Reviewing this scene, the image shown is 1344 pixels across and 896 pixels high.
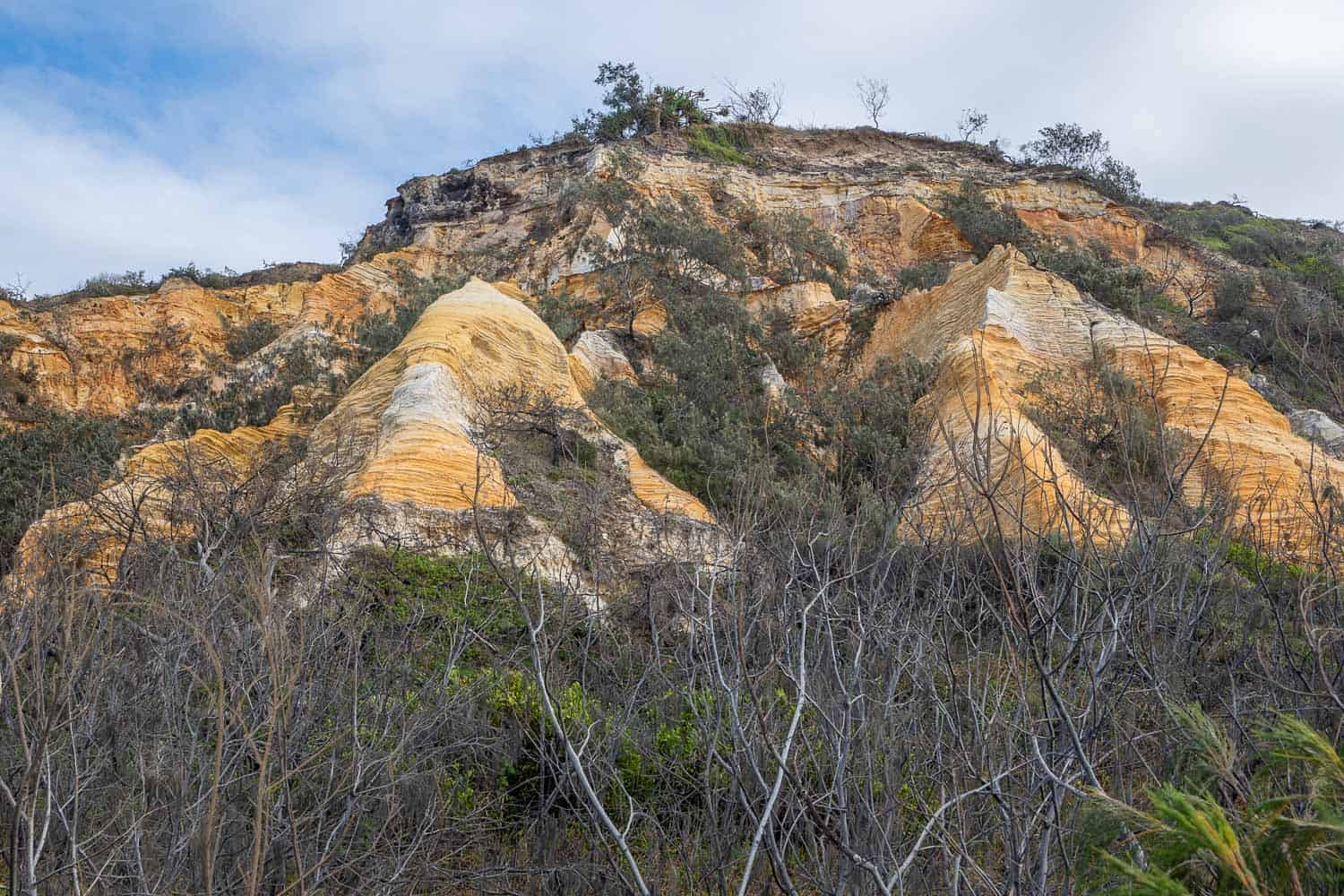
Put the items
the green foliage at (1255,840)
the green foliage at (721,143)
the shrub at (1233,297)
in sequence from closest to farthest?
1. the green foliage at (1255,840)
2. the shrub at (1233,297)
3. the green foliage at (721,143)

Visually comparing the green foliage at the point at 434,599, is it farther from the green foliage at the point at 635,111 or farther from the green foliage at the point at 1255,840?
the green foliage at the point at 635,111

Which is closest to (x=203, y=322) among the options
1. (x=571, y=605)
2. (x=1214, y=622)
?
(x=571, y=605)

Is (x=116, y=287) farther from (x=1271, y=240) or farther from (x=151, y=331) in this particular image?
(x=1271, y=240)

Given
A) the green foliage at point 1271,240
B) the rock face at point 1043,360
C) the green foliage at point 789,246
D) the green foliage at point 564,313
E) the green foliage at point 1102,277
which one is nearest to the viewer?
the rock face at point 1043,360

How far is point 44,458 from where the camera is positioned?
1623cm

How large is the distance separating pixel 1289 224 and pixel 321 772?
48175mm

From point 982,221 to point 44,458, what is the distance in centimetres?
2472

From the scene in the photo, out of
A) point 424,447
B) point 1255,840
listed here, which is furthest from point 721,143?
point 1255,840

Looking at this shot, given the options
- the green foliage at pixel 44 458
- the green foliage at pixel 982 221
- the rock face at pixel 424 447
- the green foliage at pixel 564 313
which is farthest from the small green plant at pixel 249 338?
the green foliage at pixel 982 221

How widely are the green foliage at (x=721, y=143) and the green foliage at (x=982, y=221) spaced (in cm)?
728

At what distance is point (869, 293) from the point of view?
894 inches

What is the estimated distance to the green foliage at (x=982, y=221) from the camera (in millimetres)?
25953

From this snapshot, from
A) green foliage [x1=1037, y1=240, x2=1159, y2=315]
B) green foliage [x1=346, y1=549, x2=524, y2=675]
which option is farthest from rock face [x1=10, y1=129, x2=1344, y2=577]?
green foliage [x1=1037, y1=240, x2=1159, y2=315]

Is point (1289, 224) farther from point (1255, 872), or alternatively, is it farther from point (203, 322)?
point (1255, 872)
